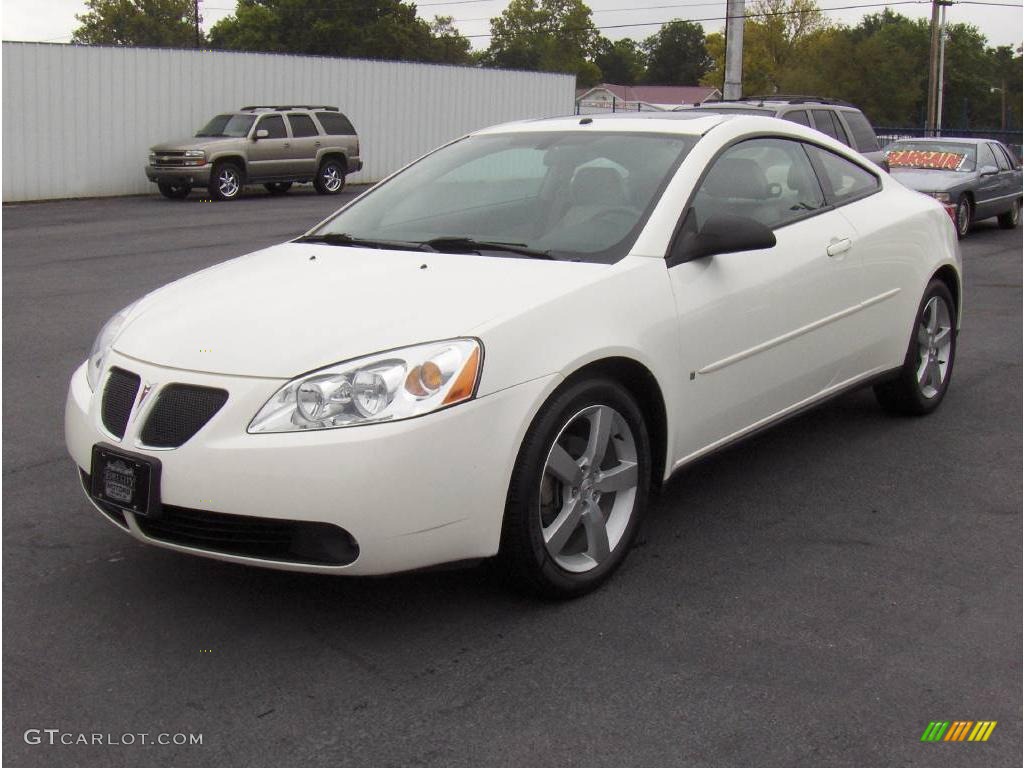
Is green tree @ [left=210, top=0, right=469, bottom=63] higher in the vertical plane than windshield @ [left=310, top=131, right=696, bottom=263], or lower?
higher

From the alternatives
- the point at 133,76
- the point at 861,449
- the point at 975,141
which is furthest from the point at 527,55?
the point at 861,449

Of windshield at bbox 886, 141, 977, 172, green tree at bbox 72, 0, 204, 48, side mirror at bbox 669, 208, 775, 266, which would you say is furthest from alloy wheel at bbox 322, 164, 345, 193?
green tree at bbox 72, 0, 204, 48

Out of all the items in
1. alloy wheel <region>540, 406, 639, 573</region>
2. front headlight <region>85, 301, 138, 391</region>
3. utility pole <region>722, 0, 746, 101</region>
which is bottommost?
alloy wheel <region>540, 406, 639, 573</region>

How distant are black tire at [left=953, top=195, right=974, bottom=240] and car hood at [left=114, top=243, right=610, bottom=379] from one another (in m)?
14.0

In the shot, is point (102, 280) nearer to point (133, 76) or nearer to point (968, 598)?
point (968, 598)

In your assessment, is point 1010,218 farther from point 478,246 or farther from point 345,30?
point 345,30

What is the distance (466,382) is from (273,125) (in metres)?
22.2

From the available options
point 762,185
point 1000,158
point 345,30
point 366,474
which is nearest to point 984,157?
point 1000,158

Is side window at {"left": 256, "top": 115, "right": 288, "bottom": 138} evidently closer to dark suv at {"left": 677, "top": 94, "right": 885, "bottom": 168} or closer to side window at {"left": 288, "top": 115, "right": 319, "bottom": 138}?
side window at {"left": 288, "top": 115, "right": 319, "bottom": 138}

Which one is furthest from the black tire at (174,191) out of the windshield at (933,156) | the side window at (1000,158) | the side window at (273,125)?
the side window at (1000,158)

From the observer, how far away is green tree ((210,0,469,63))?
73188 millimetres

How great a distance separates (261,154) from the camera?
79.8 ft

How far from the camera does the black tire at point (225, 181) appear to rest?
23562 mm

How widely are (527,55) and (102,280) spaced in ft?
368
